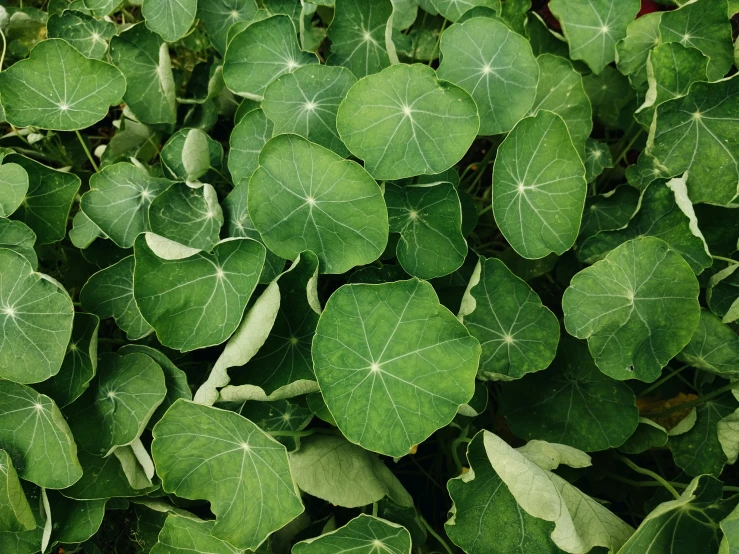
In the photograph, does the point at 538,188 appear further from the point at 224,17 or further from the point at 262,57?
the point at 224,17

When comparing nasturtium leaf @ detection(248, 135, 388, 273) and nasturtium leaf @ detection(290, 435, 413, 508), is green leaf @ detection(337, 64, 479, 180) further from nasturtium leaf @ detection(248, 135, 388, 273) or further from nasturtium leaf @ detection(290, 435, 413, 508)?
nasturtium leaf @ detection(290, 435, 413, 508)

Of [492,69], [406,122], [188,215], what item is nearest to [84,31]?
[188,215]

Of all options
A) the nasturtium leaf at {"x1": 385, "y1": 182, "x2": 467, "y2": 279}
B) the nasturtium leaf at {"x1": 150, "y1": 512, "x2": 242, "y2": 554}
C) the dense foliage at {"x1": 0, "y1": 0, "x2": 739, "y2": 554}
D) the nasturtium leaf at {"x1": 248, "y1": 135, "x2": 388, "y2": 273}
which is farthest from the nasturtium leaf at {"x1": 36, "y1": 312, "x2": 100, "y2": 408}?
the nasturtium leaf at {"x1": 385, "y1": 182, "x2": 467, "y2": 279}

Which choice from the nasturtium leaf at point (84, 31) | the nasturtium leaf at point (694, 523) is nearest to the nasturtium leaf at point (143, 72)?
the nasturtium leaf at point (84, 31)

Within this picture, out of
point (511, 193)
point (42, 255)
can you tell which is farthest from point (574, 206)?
point (42, 255)

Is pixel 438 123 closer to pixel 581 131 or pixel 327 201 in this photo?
pixel 327 201

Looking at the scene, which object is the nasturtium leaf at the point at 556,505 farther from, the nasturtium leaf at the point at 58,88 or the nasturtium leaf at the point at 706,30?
the nasturtium leaf at the point at 58,88
